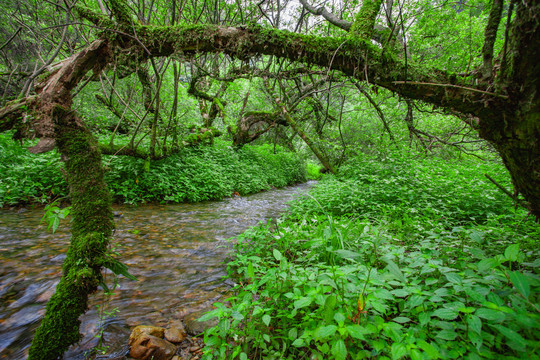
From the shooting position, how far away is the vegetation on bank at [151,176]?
16.8ft

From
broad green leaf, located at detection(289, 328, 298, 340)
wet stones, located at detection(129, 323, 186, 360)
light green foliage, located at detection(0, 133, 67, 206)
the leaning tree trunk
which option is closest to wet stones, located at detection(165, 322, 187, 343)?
wet stones, located at detection(129, 323, 186, 360)

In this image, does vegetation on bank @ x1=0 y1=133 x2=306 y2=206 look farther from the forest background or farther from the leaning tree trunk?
the leaning tree trunk

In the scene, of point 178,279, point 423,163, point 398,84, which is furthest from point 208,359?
point 423,163

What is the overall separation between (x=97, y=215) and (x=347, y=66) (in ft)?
10.2

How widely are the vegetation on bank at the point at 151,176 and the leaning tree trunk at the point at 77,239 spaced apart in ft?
3.80

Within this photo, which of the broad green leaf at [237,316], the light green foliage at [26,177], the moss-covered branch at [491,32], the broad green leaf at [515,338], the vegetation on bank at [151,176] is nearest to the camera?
the broad green leaf at [515,338]

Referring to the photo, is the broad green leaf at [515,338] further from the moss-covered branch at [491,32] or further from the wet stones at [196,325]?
the wet stones at [196,325]

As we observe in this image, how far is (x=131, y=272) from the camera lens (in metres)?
2.99

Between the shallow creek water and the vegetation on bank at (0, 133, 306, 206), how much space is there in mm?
691

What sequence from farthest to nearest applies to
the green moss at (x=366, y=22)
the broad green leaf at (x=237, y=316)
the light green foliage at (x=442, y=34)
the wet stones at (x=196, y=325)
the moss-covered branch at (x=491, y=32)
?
1. the light green foliage at (x=442, y=34)
2. the green moss at (x=366, y=22)
3. the wet stones at (x=196, y=325)
4. the moss-covered branch at (x=491, y=32)
5. the broad green leaf at (x=237, y=316)

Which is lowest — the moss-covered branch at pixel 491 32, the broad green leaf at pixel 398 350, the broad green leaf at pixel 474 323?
the broad green leaf at pixel 398 350

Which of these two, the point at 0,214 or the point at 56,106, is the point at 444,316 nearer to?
the point at 56,106

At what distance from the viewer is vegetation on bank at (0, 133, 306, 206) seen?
16.8 feet

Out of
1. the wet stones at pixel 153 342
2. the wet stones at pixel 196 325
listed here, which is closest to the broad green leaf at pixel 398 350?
the wet stones at pixel 196 325
